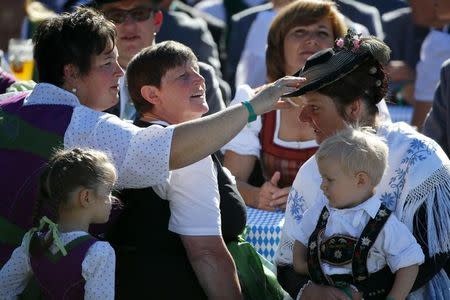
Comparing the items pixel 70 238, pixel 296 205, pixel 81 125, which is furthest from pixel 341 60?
pixel 70 238

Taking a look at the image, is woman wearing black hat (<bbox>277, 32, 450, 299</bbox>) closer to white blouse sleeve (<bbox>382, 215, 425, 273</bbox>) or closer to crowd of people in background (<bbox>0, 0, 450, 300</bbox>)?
crowd of people in background (<bbox>0, 0, 450, 300</bbox>)

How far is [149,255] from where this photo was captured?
13.3ft

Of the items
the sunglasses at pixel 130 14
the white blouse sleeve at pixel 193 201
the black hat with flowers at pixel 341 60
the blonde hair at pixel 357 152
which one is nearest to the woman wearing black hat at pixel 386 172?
the black hat with flowers at pixel 341 60

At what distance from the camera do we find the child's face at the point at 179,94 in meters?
4.16

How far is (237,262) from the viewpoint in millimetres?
4207

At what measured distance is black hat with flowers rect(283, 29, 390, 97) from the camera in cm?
408

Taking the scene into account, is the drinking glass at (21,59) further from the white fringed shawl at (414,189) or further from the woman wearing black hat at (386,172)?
the white fringed shawl at (414,189)

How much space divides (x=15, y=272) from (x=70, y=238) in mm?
259

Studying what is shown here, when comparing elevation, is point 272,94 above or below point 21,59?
above

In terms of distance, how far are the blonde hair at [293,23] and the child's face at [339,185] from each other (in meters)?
1.87

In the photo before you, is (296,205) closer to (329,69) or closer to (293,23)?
(329,69)

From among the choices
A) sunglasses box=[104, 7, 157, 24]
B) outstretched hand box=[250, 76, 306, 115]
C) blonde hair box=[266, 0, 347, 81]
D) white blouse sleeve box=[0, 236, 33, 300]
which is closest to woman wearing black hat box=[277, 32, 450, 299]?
outstretched hand box=[250, 76, 306, 115]

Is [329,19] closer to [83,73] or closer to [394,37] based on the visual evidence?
[83,73]

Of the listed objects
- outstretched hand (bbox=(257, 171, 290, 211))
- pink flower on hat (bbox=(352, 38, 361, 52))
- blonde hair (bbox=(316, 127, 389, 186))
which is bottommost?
outstretched hand (bbox=(257, 171, 290, 211))
